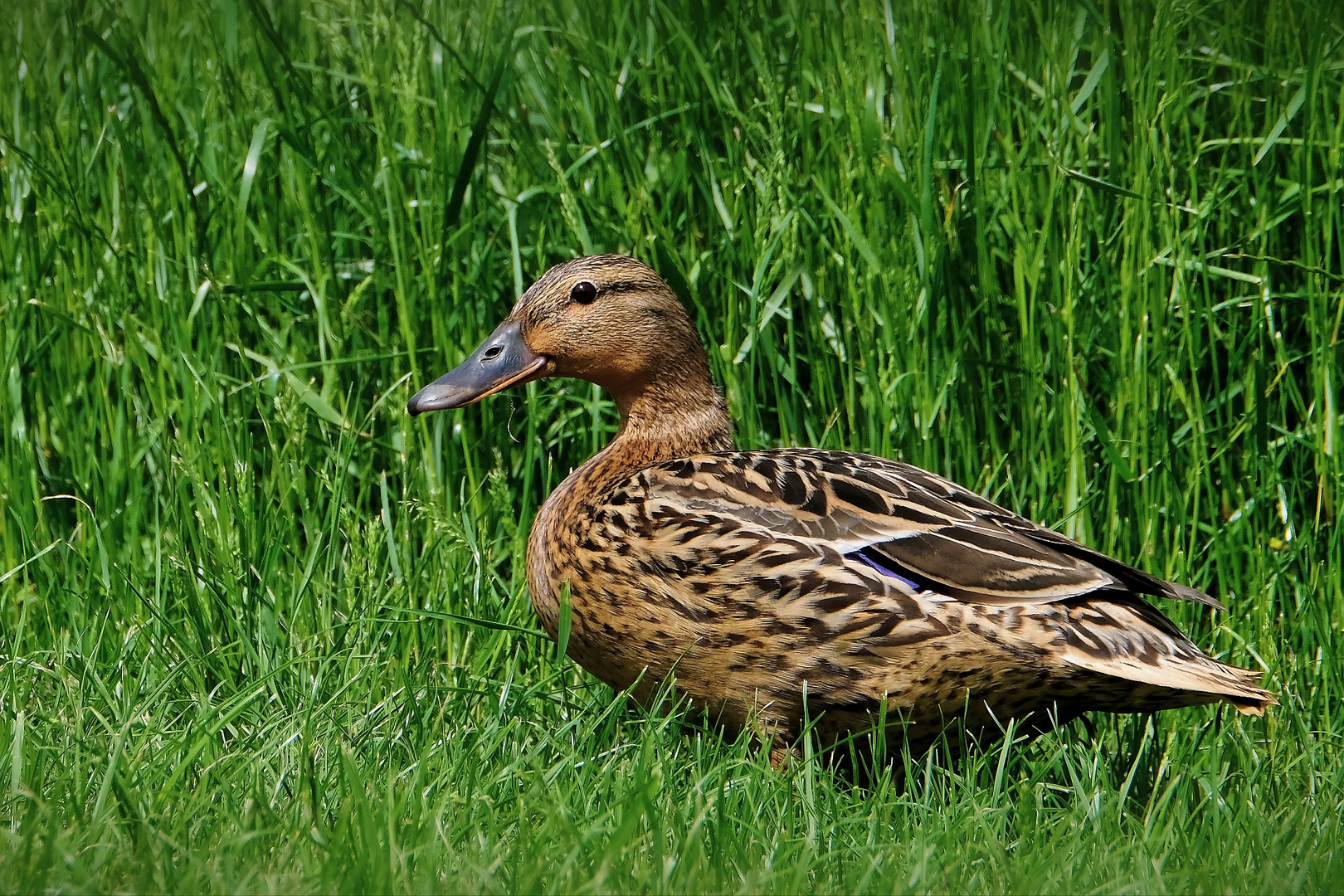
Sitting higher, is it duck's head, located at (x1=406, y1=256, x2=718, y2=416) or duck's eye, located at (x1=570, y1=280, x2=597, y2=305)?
duck's eye, located at (x1=570, y1=280, x2=597, y2=305)

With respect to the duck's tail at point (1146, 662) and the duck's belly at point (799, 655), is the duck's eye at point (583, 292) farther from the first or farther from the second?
the duck's tail at point (1146, 662)

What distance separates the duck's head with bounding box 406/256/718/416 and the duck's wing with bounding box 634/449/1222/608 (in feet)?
1.60

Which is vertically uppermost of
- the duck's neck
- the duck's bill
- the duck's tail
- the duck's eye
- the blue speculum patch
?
the duck's eye

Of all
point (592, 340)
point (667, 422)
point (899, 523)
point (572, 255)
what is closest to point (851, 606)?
point (899, 523)

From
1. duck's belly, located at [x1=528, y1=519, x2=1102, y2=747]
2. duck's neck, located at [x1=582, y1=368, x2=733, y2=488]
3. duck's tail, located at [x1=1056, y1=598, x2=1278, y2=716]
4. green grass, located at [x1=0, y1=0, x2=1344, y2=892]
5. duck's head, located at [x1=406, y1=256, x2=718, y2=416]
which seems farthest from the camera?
duck's neck, located at [x1=582, y1=368, x2=733, y2=488]

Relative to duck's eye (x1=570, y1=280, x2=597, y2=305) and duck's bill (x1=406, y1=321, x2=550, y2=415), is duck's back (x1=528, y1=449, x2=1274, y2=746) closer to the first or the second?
duck's bill (x1=406, y1=321, x2=550, y2=415)

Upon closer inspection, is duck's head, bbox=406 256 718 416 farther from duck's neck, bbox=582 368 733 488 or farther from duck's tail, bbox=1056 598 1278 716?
duck's tail, bbox=1056 598 1278 716

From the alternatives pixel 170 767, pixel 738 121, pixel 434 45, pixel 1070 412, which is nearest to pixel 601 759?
pixel 170 767

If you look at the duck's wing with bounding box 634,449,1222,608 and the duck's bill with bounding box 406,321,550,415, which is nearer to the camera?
the duck's wing with bounding box 634,449,1222,608

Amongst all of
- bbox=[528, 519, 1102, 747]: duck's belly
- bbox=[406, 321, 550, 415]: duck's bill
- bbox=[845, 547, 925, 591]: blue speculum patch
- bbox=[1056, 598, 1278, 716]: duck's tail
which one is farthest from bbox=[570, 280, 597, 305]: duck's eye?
bbox=[1056, 598, 1278, 716]: duck's tail

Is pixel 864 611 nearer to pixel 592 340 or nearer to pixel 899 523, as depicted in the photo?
pixel 899 523

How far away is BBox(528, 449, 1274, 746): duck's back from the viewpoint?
3.44 meters

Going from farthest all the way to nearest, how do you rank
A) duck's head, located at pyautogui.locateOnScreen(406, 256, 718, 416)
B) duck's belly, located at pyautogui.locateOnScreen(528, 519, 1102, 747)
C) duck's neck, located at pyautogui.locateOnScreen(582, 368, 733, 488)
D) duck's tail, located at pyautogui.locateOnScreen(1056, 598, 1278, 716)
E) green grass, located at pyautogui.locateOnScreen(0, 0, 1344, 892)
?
duck's neck, located at pyautogui.locateOnScreen(582, 368, 733, 488) → duck's head, located at pyautogui.locateOnScreen(406, 256, 718, 416) → green grass, located at pyautogui.locateOnScreen(0, 0, 1344, 892) → duck's belly, located at pyautogui.locateOnScreen(528, 519, 1102, 747) → duck's tail, located at pyautogui.locateOnScreen(1056, 598, 1278, 716)

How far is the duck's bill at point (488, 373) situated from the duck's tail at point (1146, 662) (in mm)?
1725
